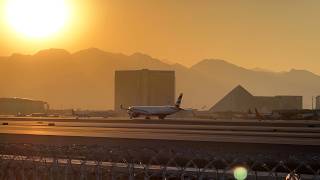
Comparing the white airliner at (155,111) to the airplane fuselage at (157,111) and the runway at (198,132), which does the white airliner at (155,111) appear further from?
the runway at (198,132)

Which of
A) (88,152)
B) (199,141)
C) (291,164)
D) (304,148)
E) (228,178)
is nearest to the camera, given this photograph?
(228,178)

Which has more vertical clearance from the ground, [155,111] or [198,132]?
[155,111]

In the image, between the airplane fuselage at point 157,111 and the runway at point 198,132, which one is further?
the airplane fuselage at point 157,111

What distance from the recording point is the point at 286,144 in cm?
4859

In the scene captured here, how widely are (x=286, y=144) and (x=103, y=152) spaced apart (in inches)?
848

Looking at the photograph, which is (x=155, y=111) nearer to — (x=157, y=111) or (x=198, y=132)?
(x=157, y=111)

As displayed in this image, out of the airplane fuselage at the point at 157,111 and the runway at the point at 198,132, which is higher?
the airplane fuselage at the point at 157,111

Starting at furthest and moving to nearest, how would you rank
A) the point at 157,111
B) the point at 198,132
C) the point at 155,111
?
the point at 155,111, the point at 157,111, the point at 198,132

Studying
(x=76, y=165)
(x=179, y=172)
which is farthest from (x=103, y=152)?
(x=179, y=172)

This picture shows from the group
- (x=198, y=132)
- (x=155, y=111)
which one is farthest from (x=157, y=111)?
(x=198, y=132)

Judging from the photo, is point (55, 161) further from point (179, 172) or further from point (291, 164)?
point (291, 164)

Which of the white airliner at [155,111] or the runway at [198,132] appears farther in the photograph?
the white airliner at [155,111]

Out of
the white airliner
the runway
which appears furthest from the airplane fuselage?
the runway

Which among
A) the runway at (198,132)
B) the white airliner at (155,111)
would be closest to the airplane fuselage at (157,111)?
the white airliner at (155,111)
